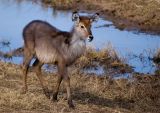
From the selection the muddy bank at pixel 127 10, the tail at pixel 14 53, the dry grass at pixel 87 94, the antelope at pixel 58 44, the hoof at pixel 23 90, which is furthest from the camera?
the muddy bank at pixel 127 10

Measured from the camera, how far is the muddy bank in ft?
75.5

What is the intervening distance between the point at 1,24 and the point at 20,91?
11.8 metres

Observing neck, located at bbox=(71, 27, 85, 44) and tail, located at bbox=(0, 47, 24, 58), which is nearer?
neck, located at bbox=(71, 27, 85, 44)

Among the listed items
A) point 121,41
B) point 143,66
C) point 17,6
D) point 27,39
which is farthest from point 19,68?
point 17,6

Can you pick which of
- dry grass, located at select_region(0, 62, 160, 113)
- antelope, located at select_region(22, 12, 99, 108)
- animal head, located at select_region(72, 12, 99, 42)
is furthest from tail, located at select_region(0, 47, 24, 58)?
animal head, located at select_region(72, 12, 99, 42)

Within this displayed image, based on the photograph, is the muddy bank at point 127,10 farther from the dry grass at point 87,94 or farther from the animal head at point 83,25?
the animal head at point 83,25

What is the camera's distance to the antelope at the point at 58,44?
9.69 metres

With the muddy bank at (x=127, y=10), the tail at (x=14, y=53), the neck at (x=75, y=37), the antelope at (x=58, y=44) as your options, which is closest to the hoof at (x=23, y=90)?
the antelope at (x=58, y=44)

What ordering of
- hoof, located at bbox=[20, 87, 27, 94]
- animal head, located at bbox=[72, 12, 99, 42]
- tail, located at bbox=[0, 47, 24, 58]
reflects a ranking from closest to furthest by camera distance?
animal head, located at bbox=[72, 12, 99, 42] → hoof, located at bbox=[20, 87, 27, 94] → tail, located at bbox=[0, 47, 24, 58]

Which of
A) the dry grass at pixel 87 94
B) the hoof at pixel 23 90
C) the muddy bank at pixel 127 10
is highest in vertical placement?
the muddy bank at pixel 127 10

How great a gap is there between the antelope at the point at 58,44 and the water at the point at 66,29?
547 centimetres

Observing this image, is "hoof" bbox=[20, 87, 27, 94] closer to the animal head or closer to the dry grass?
the dry grass

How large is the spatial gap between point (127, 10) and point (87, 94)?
13998 mm

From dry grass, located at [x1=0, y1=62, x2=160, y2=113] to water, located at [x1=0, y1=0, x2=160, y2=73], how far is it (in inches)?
129
